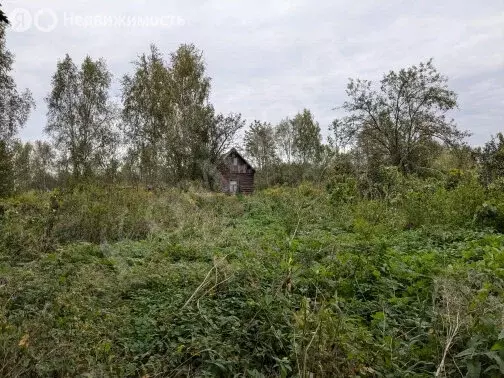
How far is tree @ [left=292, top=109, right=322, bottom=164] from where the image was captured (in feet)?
142

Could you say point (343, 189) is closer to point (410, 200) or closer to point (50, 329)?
point (410, 200)

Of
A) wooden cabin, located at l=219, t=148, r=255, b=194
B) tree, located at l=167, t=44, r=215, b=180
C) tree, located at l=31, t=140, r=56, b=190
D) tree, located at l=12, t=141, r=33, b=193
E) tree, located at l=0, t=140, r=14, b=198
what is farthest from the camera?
tree, located at l=31, t=140, r=56, b=190

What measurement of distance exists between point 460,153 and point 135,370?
61.5ft

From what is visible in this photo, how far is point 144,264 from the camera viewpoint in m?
4.61

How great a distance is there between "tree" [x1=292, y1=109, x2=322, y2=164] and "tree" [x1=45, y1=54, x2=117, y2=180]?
75.2ft

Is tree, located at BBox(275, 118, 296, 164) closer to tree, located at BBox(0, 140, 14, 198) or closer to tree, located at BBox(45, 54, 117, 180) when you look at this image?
tree, located at BBox(45, 54, 117, 180)

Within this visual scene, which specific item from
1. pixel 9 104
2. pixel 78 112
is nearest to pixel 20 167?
pixel 9 104

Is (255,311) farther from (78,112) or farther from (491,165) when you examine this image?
(78,112)

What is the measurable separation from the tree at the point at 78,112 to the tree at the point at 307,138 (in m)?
22.9

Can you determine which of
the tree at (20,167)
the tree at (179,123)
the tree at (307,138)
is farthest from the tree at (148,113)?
the tree at (307,138)

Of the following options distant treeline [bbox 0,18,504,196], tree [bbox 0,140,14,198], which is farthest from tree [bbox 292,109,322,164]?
tree [bbox 0,140,14,198]

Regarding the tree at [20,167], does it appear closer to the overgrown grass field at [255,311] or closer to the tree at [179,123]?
the tree at [179,123]

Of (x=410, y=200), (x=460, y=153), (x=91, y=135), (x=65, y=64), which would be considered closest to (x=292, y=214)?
(x=410, y=200)

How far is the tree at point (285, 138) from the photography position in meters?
47.3
